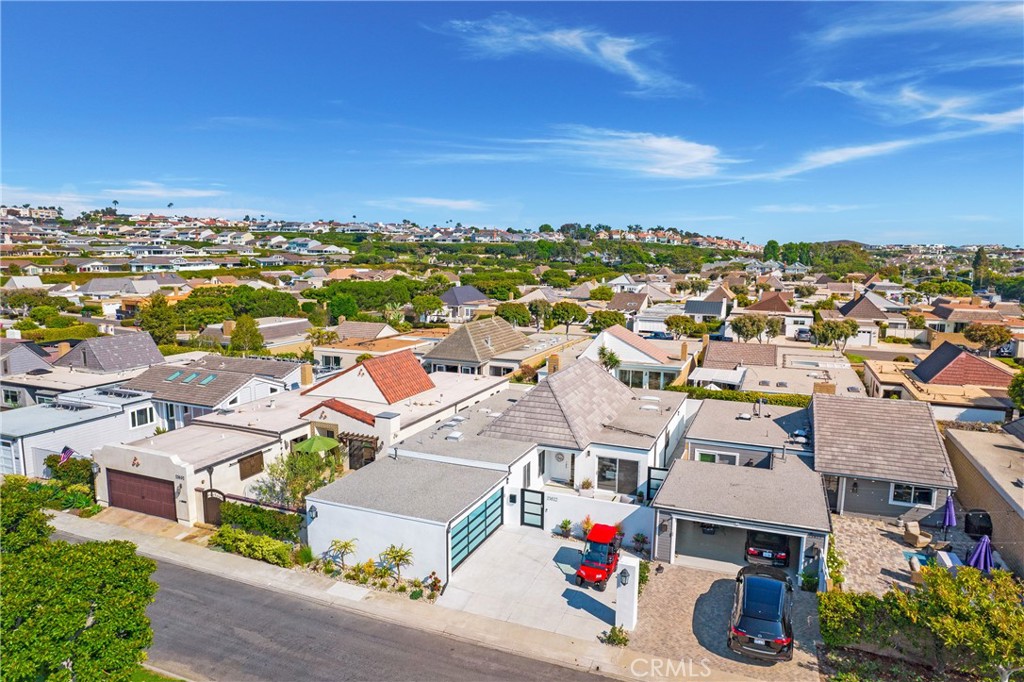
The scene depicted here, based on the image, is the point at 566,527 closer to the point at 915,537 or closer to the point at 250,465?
the point at 915,537

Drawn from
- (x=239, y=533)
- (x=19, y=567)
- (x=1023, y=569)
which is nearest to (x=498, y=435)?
(x=239, y=533)

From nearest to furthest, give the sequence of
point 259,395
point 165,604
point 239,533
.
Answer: point 165,604 → point 239,533 → point 259,395

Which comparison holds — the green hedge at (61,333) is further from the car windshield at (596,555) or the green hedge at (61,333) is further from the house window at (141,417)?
the car windshield at (596,555)

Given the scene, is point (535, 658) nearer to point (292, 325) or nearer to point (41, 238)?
point (292, 325)

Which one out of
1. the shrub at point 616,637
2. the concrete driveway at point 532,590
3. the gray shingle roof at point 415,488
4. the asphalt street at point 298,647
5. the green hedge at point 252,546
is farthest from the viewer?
the green hedge at point 252,546

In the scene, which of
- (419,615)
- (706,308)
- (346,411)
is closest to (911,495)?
(419,615)

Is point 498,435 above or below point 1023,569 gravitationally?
above

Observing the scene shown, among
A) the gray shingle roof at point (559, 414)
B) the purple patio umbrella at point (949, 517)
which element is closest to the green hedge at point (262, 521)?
the gray shingle roof at point (559, 414)
